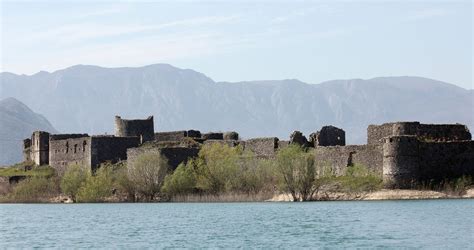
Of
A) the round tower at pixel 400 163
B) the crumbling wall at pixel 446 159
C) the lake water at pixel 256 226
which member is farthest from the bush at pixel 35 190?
the crumbling wall at pixel 446 159

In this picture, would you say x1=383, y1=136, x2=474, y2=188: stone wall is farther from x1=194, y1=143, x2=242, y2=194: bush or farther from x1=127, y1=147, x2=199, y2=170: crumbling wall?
x1=127, y1=147, x2=199, y2=170: crumbling wall

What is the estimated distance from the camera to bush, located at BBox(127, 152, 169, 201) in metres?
86.4

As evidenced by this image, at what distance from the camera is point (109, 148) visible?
96188 mm

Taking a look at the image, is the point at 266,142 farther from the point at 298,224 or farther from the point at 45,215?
the point at 298,224

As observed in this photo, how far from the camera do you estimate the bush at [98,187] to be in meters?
89.2

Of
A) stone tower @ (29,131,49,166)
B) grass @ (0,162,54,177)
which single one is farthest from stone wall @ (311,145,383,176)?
stone tower @ (29,131,49,166)

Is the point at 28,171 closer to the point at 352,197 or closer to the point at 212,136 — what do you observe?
the point at 212,136

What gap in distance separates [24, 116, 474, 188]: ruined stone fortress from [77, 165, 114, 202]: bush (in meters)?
2.59

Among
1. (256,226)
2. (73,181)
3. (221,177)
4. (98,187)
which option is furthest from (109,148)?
(256,226)

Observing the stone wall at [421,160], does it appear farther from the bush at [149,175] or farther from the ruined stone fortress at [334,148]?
the bush at [149,175]

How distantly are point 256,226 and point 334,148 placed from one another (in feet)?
90.4

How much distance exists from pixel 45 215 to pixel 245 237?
26.5 m

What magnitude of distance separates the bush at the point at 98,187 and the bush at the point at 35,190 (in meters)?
5.32

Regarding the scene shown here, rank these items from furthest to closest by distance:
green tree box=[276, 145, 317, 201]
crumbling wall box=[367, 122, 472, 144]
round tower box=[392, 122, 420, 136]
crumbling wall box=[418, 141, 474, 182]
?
crumbling wall box=[367, 122, 472, 144] → round tower box=[392, 122, 420, 136] → green tree box=[276, 145, 317, 201] → crumbling wall box=[418, 141, 474, 182]
